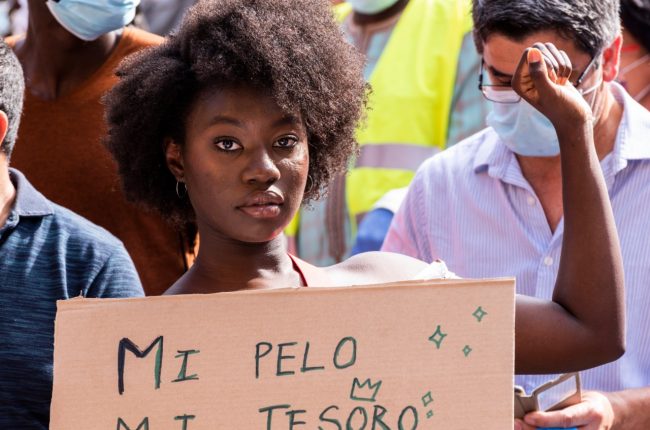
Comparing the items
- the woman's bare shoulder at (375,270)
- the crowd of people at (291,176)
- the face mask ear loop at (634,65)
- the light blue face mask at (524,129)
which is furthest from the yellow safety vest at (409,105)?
the woman's bare shoulder at (375,270)

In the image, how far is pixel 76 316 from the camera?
8.04 ft

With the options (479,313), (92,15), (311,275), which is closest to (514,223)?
(311,275)

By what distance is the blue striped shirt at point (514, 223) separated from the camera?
3387 millimetres

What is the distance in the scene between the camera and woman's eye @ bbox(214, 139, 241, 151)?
2.72 metres

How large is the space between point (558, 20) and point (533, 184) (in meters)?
0.48

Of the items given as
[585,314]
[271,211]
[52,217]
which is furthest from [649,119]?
[52,217]

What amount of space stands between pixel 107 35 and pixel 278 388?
6.80 ft

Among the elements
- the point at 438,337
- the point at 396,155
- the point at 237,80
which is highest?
the point at 237,80

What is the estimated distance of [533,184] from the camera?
12.0 feet

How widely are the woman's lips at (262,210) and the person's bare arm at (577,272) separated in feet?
1.85

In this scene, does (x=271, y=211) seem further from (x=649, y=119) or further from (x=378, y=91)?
(x=378, y=91)

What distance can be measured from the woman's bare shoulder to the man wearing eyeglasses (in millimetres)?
645

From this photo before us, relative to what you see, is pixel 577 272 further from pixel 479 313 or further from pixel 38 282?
pixel 38 282

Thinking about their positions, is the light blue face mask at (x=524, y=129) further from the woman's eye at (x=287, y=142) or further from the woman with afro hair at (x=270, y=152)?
the woman's eye at (x=287, y=142)
